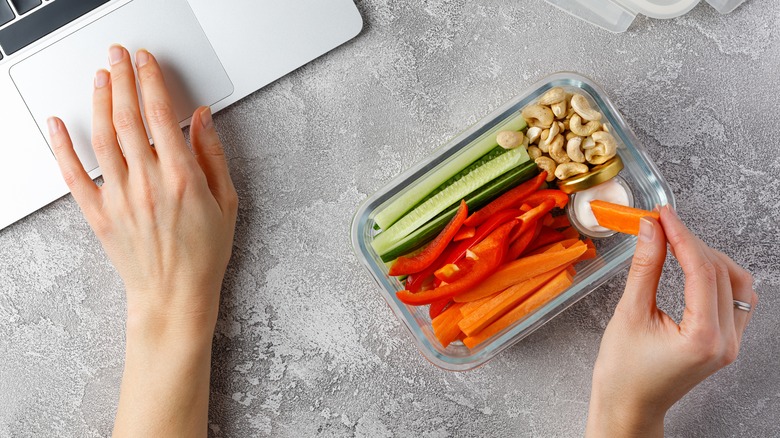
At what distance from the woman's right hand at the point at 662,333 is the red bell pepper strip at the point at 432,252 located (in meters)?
0.25

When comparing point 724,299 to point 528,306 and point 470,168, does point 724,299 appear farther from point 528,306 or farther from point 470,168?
point 470,168

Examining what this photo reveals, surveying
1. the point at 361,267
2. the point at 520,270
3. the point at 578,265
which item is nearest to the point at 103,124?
the point at 361,267

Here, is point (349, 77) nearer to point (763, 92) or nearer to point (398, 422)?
point (398, 422)

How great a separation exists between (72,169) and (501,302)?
2.26 feet

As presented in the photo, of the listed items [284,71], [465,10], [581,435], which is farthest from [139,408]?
[465,10]

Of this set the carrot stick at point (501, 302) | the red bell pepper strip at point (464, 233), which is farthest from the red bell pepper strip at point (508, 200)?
the carrot stick at point (501, 302)

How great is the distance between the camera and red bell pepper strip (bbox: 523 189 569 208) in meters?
0.91

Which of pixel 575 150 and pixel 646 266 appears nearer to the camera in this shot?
pixel 646 266

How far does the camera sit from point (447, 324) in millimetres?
941

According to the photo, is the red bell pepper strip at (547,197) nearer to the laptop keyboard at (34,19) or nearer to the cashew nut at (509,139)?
the cashew nut at (509,139)

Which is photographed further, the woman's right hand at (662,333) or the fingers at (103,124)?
the fingers at (103,124)

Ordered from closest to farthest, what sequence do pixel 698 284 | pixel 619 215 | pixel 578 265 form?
pixel 698 284
pixel 619 215
pixel 578 265

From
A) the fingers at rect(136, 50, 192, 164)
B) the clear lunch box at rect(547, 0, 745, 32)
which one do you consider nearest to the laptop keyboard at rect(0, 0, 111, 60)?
the fingers at rect(136, 50, 192, 164)

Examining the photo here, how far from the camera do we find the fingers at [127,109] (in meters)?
0.94
